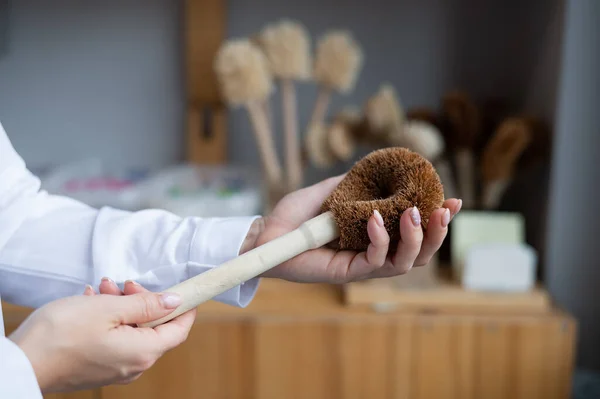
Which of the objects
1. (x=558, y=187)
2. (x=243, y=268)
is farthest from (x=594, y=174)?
(x=243, y=268)

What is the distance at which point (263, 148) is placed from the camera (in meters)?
0.88

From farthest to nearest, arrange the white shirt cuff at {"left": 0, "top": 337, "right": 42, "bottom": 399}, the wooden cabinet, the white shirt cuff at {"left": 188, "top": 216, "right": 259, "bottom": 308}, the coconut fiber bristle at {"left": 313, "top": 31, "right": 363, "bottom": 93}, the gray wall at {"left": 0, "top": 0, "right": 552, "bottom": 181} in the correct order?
the gray wall at {"left": 0, "top": 0, "right": 552, "bottom": 181}
the coconut fiber bristle at {"left": 313, "top": 31, "right": 363, "bottom": 93}
the wooden cabinet
the white shirt cuff at {"left": 188, "top": 216, "right": 259, "bottom": 308}
the white shirt cuff at {"left": 0, "top": 337, "right": 42, "bottom": 399}

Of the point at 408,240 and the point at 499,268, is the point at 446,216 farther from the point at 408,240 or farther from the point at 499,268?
the point at 499,268

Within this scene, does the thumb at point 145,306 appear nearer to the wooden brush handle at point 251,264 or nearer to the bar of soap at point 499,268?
the wooden brush handle at point 251,264

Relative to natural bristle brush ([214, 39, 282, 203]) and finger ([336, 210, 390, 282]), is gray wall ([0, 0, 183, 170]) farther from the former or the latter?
finger ([336, 210, 390, 282])

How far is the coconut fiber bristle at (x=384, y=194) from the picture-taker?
39 cm

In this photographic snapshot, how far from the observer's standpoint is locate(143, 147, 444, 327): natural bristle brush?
1.24 feet

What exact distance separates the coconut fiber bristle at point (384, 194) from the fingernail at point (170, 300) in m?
0.12

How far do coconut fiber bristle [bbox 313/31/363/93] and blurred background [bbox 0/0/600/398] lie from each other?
0.05 m

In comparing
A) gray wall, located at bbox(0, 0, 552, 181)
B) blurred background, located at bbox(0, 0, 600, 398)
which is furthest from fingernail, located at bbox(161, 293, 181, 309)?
gray wall, located at bbox(0, 0, 552, 181)

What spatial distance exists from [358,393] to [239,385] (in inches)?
6.0

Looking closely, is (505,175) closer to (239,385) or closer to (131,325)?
(239,385)

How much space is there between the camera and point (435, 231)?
1.24 feet

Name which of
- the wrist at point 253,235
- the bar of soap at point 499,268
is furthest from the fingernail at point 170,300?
the bar of soap at point 499,268
